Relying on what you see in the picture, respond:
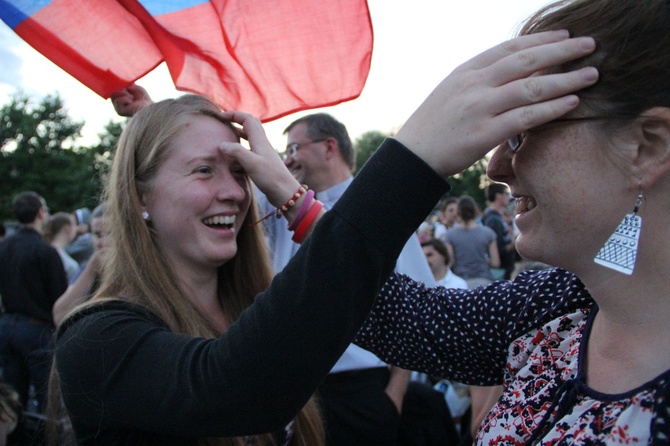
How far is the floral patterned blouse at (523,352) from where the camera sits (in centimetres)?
103

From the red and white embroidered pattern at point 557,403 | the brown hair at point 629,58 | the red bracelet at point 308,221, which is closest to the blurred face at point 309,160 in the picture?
the red bracelet at point 308,221

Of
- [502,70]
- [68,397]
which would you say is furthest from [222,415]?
[502,70]

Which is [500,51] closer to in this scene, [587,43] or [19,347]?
[587,43]

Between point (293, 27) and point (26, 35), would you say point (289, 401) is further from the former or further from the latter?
point (26, 35)

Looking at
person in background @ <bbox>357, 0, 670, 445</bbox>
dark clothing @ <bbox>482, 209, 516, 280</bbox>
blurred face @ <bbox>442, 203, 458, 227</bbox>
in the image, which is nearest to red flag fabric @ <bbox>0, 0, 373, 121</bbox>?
person in background @ <bbox>357, 0, 670, 445</bbox>

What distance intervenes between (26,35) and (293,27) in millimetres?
810

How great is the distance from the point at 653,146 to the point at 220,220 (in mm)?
1219

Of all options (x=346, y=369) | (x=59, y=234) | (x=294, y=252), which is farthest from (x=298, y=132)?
(x=59, y=234)

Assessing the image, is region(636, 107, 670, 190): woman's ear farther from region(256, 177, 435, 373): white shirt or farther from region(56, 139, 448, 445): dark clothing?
region(256, 177, 435, 373): white shirt

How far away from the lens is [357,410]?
3.14 m

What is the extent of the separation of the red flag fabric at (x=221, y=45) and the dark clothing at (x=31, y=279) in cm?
370

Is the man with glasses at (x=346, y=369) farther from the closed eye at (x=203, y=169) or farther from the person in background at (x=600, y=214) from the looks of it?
the person in background at (x=600, y=214)

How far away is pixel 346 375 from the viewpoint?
317 centimetres

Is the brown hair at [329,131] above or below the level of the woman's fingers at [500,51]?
below
